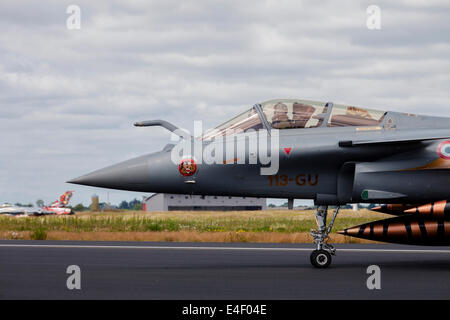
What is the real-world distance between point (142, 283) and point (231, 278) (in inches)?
63.8

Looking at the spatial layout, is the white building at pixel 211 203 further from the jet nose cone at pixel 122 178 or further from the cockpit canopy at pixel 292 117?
the jet nose cone at pixel 122 178

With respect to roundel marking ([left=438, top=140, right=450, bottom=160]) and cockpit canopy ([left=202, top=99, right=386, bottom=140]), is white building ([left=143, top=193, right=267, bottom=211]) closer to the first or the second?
cockpit canopy ([left=202, top=99, right=386, bottom=140])

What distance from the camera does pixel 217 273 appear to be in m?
12.1

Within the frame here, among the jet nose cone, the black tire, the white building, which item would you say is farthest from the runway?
the white building

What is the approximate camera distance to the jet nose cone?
1223cm

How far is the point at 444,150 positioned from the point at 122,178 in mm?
5911

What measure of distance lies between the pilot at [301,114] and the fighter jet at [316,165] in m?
0.02

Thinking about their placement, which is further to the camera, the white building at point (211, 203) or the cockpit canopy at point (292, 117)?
the white building at point (211, 203)

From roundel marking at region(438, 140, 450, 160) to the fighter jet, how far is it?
18mm

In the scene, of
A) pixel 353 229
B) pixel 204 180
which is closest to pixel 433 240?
pixel 353 229

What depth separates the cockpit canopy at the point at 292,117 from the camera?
12.5 meters

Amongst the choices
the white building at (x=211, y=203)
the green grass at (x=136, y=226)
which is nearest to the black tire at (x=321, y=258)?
the green grass at (x=136, y=226)

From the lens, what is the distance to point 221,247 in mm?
18891
